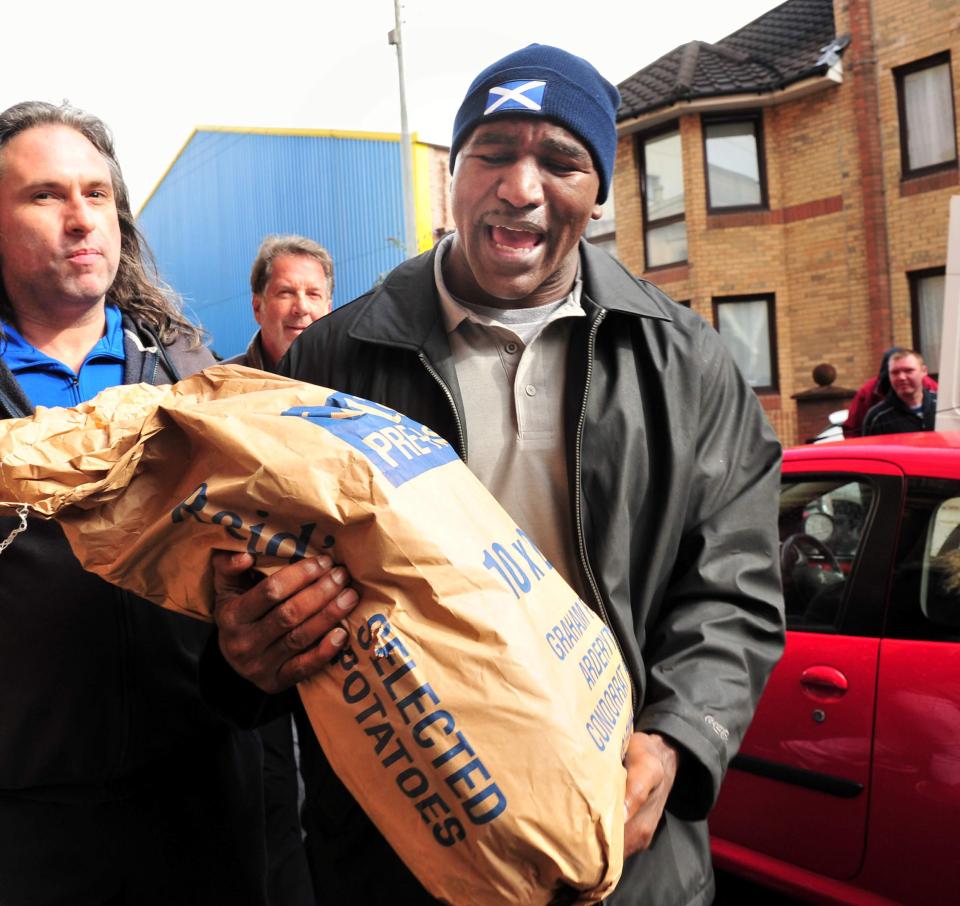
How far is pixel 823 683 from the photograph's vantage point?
3053mm

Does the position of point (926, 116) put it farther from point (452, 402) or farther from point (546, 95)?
point (452, 402)

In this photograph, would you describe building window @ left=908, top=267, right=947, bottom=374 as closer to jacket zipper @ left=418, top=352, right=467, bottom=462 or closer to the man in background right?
the man in background right

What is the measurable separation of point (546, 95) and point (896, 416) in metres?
6.59

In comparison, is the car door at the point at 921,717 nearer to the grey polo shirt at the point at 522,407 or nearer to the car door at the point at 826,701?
the car door at the point at 826,701

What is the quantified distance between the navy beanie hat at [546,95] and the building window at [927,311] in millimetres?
14770

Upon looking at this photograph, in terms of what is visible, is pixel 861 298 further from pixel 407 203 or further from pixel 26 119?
pixel 26 119

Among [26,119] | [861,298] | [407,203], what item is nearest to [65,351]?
[26,119]

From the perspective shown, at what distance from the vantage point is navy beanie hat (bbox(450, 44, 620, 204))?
1.74 meters

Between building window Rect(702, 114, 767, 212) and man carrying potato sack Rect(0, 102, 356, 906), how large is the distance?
16.4 metres

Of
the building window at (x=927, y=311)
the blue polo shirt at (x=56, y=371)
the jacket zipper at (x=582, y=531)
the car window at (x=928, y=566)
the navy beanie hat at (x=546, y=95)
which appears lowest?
the car window at (x=928, y=566)

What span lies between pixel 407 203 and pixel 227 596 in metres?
13.7

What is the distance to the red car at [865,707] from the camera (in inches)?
109

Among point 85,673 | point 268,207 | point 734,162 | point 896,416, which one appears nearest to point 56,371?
point 85,673

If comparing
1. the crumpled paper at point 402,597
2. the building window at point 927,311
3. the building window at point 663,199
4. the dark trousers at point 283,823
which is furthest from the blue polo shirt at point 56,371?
the building window at point 663,199
